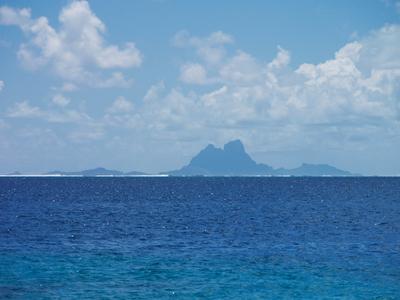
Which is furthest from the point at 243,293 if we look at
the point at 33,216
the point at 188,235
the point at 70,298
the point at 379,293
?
the point at 33,216

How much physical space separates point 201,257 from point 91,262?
35.6ft

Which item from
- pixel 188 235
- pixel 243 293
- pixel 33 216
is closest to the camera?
pixel 243 293

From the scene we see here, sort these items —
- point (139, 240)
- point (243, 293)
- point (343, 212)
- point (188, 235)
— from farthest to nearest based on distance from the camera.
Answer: point (343, 212) < point (188, 235) < point (139, 240) < point (243, 293)

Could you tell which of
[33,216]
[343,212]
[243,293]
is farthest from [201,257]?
[343,212]

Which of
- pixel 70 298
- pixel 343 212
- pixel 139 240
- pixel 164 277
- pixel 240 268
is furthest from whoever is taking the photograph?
pixel 343 212

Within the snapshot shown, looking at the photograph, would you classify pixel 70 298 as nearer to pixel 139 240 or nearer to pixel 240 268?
pixel 240 268

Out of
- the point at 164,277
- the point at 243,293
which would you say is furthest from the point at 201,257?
the point at 243,293

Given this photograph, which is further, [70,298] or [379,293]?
[379,293]

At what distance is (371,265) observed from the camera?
4812 cm

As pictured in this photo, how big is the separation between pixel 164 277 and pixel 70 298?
29.1 ft

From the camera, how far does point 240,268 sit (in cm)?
4628

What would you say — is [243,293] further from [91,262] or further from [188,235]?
[188,235]

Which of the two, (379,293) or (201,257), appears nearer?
(379,293)

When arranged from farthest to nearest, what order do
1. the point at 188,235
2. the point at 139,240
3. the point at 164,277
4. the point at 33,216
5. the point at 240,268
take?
the point at 33,216
the point at 188,235
the point at 139,240
the point at 240,268
the point at 164,277
